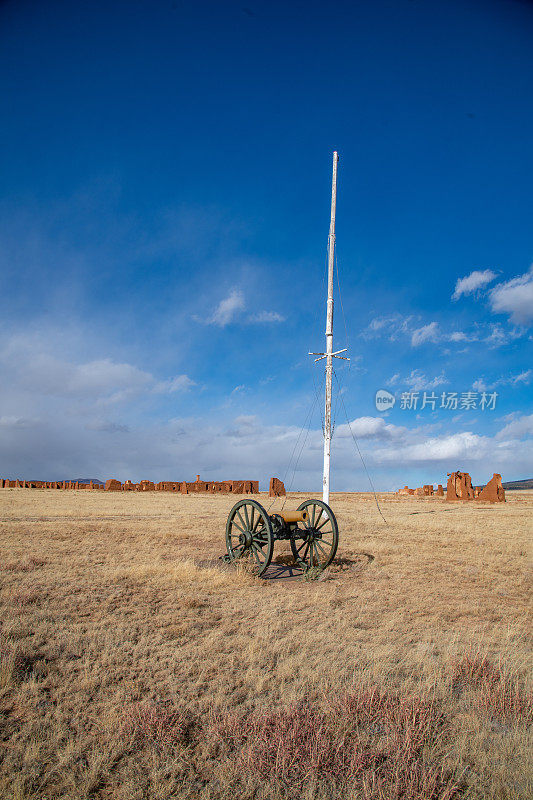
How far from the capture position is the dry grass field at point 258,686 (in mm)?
3100

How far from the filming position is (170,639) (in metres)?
5.70

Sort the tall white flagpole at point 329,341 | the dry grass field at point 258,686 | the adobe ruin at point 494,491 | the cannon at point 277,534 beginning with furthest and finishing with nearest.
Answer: the adobe ruin at point 494,491 < the tall white flagpole at point 329,341 < the cannon at point 277,534 < the dry grass field at point 258,686

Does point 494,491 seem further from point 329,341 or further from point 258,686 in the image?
point 258,686

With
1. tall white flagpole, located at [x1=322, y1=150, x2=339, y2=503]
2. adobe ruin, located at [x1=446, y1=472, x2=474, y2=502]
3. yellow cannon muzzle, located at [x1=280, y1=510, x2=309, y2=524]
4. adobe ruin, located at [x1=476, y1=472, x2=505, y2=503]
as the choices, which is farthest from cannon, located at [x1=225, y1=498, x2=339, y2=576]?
adobe ruin, located at [x1=446, y1=472, x2=474, y2=502]

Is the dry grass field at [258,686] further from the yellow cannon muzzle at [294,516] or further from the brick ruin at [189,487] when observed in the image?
the brick ruin at [189,487]

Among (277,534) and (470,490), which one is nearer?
(277,534)

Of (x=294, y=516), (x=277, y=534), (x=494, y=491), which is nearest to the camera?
(x=277, y=534)

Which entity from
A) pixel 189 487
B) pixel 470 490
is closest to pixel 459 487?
pixel 470 490

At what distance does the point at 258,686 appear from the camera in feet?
14.4

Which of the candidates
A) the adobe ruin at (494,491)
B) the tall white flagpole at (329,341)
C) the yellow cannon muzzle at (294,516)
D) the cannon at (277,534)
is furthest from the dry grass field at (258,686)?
the adobe ruin at (494,491)

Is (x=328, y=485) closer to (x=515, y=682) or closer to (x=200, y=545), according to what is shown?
(x=200, y=545)

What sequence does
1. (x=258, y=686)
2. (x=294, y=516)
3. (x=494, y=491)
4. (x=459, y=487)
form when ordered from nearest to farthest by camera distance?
(x=258, y=686) < (x=294, y=516) < (x=494, y=491) < (x=459, y=487)

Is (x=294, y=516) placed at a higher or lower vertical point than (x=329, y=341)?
lower

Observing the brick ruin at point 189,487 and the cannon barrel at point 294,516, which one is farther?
the brick ruin at point 189,487
